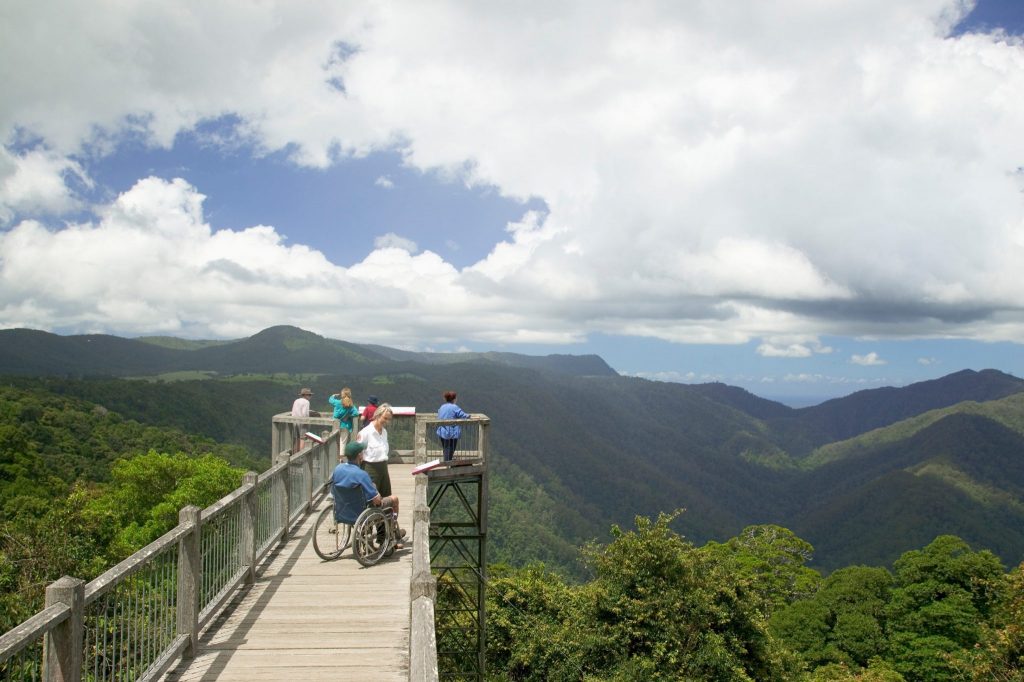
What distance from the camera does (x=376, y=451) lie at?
1041 centimetres

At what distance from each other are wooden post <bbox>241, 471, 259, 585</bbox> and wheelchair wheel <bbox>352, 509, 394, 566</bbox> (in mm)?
1355

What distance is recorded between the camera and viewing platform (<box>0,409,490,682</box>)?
4574 millimetres

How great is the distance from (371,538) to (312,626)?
7.23 feet

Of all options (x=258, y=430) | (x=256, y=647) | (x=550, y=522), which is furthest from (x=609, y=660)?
(x=550, y=522)

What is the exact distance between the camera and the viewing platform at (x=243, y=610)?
457 centimetres

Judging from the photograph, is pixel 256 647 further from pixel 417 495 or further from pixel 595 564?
pixel 595 564

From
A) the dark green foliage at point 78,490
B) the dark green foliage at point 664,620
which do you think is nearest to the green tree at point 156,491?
the dark green foliage at point 78,490

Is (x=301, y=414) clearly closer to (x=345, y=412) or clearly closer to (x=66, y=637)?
(x=345, y=412)

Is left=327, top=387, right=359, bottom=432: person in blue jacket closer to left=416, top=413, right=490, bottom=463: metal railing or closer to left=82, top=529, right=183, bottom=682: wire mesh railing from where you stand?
left=416, top=413, right=490, bottom=463: metal railing

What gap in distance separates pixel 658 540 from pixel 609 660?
434 centimetres

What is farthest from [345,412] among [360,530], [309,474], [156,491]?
[156,491]

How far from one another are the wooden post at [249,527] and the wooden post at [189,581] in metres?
1.87

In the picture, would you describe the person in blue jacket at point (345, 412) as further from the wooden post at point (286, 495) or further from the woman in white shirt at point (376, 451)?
the woman in white shirt at point (376, 451)

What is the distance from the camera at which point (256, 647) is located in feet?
22.7
